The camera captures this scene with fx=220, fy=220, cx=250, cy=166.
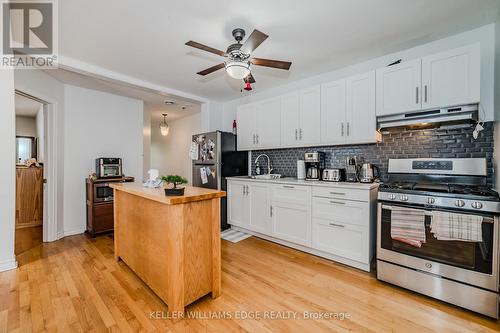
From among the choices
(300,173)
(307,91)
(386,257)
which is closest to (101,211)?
(300,173)

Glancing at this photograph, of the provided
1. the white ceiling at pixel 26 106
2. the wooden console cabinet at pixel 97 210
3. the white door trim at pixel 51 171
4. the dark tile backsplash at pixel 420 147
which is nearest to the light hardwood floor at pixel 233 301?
the white door trim at pixel 51 171

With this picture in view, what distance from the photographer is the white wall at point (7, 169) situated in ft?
7.47

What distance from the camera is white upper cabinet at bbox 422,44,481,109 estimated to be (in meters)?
2.00

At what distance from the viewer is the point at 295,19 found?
2.06m

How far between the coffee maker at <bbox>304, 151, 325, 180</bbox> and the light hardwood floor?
110 centimetres

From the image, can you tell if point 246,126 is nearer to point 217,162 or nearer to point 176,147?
point 217,162

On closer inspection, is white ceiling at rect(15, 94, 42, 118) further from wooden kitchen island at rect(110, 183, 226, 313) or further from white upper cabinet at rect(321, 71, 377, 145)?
white upper cabinet at rect(321, 71, 377, 145)

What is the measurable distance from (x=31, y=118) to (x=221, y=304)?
6860 millimetres

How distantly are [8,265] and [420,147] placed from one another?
472cm

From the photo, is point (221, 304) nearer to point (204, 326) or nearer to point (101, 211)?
point (204, 326)

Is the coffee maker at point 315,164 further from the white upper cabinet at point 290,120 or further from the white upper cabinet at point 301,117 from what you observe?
the white upper cabinet at point 290,120

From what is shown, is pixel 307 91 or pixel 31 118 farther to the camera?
pixel 31 118

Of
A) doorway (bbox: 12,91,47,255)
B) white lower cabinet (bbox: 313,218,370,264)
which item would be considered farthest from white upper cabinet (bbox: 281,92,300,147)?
doorway (bbox: 12,91,47,255)

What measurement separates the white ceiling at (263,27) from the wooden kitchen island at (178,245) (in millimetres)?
1598
